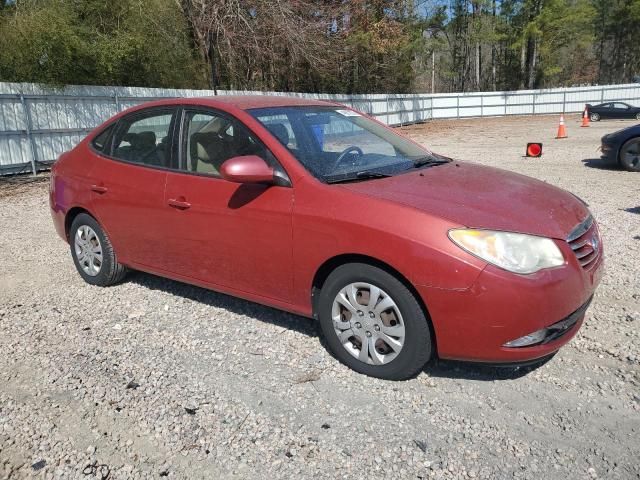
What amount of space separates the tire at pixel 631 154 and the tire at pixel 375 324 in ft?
32.6

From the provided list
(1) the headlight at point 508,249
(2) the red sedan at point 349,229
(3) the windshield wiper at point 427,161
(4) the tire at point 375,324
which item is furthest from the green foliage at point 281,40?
(1) the headlight at point 508,249

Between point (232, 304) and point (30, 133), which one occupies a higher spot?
point (30, 133)

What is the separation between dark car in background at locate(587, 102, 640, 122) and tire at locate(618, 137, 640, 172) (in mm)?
21075

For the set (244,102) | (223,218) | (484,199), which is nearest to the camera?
(484,199)

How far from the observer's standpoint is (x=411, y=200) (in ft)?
10.3

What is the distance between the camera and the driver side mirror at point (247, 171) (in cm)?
342

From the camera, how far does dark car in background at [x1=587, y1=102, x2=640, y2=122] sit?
2928 cm

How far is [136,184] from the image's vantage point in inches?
173

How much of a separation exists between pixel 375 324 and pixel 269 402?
0.76 m

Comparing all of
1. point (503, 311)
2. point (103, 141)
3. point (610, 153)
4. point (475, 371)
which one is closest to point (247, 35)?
point (610, 153)

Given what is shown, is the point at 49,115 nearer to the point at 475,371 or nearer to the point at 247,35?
the point at 247,35

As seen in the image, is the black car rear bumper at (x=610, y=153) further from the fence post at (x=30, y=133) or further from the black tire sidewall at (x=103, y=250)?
the fence post at (x=30, y=133)

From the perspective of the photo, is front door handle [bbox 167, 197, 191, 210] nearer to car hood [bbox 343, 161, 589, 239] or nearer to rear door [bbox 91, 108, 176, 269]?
rear door [bbox 91, 108, 176, 269]

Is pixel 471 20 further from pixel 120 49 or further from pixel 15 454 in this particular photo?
pixel 15 454
